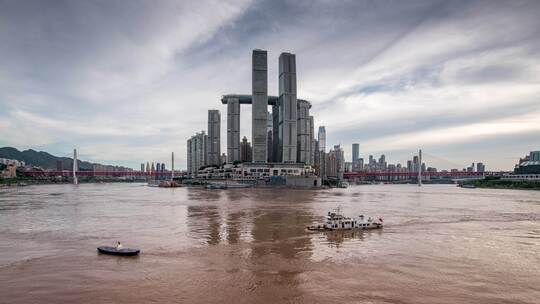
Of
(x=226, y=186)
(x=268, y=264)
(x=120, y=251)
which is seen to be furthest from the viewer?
(x=226, y=186)

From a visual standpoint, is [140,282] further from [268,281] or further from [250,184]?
[250,184]

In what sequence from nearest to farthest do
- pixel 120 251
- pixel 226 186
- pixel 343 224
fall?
pixel 120 251 < pixel 343 224 < pixel 226 186

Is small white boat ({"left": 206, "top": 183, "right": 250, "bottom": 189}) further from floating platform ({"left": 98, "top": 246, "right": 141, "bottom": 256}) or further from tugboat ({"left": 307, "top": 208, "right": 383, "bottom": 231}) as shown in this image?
floating platform ({"left": 98, "top": 246, "right": 141, "bottom": 256})

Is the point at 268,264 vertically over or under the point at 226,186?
over

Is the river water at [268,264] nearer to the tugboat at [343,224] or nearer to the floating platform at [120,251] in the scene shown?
the floating platform at [120,251]

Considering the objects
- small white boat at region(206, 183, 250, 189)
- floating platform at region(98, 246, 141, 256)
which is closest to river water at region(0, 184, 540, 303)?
floating platform at region(98, 246, 141, 256)

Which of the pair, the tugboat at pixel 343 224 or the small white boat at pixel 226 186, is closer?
the tugboat at pixel 343 224

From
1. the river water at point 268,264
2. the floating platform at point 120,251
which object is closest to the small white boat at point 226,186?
the river water at point 268,264

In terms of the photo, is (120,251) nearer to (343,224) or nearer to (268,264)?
(268,264)

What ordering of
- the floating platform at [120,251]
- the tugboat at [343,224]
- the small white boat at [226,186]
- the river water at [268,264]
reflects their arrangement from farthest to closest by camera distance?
1. the small white boat at [226,186]
2. the tugboat at [343,224]
3. the floating platform at [120,251]
4. the river water at [268,264]

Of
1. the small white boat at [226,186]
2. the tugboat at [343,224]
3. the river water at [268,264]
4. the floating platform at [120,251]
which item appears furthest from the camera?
the small white boat at [226,186]

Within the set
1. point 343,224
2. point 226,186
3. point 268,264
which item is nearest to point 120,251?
point 268,264
